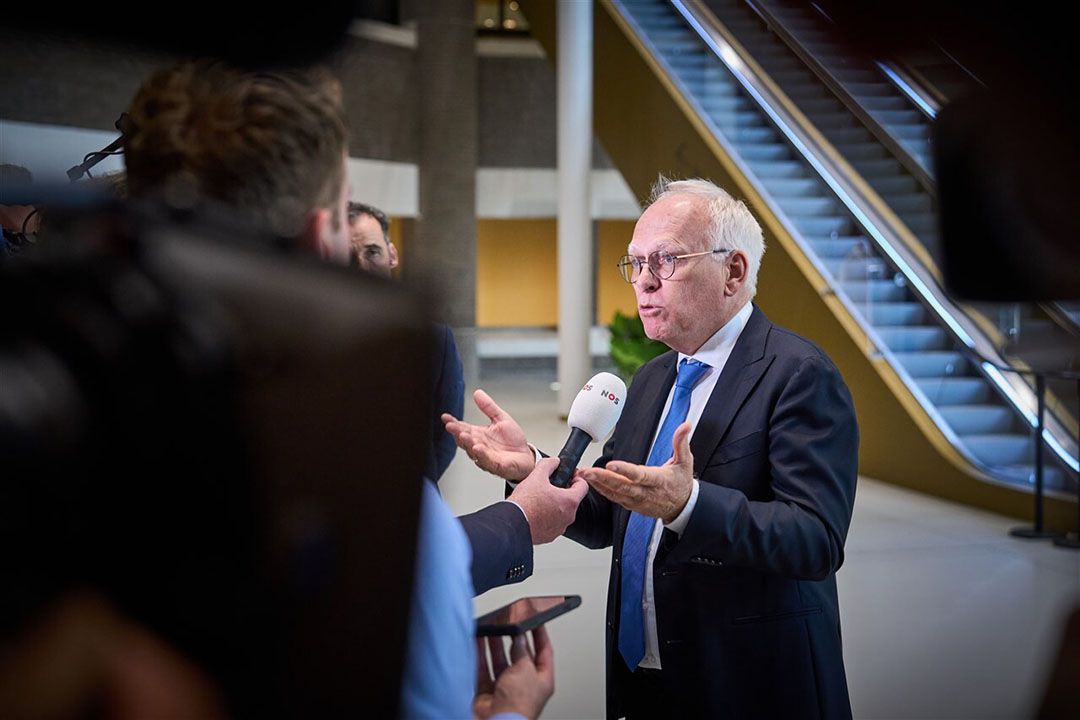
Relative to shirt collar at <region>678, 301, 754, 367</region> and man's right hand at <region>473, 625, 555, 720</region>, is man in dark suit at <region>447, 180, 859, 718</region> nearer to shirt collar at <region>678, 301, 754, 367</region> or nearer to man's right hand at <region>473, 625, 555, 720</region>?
shirt collar at <region>678, 301, 754, 367</region>

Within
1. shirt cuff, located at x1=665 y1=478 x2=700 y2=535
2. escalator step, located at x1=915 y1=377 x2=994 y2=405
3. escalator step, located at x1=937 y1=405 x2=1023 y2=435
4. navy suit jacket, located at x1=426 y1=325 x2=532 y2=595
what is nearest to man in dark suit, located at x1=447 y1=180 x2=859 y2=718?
shirt cuff, located at x1=665 y1=478 x2=700 y2=535

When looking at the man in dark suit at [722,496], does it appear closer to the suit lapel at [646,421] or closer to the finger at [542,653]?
the suit lapel at [646,421]

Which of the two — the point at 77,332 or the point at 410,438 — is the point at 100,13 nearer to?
the point at 77,332

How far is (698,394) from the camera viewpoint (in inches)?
94.0

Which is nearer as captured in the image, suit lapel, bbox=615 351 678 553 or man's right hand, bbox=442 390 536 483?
man's right hand, bbox=442 390 536 483

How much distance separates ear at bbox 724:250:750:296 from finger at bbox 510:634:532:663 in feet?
4.62

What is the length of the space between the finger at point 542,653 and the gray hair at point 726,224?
1393 millimetres

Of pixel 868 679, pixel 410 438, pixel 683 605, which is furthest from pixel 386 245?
pixel 410 438

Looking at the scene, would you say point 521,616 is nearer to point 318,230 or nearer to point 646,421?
point 318,230

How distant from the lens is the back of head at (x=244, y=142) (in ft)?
2.25

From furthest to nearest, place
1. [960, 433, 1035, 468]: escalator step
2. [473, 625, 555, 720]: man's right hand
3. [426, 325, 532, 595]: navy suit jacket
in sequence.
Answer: [960, 433, 1035, 468]: escalator step
[426, 325, 532, 595]: navy suit jacket
[473, 625, 555, 720]: man's right hand

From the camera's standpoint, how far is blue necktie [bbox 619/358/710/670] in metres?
2.27

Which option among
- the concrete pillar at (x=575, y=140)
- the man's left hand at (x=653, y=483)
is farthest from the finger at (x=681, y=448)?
the concrete pillar at (x=575, y=140)

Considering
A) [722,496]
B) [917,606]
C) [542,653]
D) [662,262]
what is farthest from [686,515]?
[917,606]
